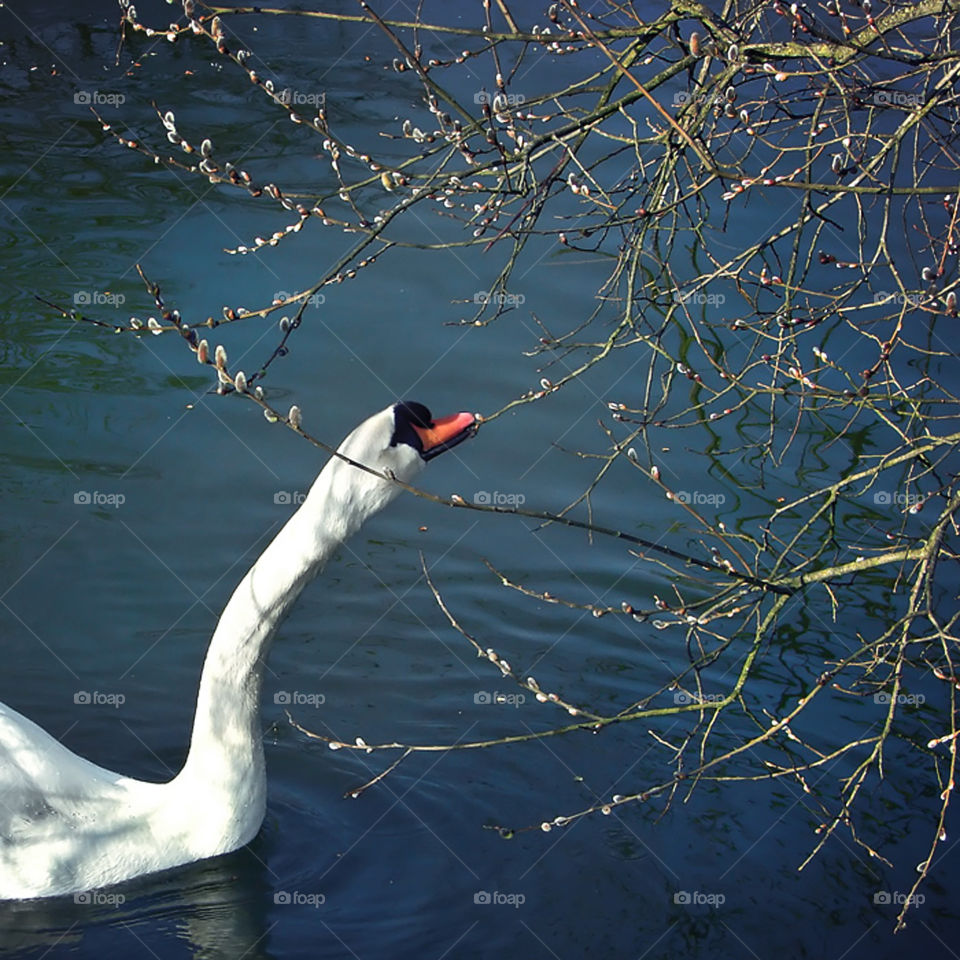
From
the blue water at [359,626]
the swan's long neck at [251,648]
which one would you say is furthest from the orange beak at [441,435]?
the blue water at [359,626]

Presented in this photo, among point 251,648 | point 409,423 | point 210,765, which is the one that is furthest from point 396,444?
point 210,765

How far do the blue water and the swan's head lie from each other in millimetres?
1760

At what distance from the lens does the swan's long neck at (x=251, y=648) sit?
14.3 ft

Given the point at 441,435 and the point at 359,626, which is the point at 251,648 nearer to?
the point at 441,435

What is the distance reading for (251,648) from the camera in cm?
465

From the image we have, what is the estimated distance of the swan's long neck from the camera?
14.3 feet

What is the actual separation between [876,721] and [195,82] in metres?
9.94

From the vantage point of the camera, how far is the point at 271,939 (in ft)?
15.8

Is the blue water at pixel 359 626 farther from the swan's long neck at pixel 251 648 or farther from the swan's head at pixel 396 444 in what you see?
the swan's head at pixel 396 444

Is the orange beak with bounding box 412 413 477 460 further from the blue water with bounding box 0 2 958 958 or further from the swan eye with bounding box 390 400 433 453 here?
the blue water with bounding box 0 2 958 958

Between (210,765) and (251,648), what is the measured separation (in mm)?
516

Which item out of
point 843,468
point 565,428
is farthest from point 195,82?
point 843,468

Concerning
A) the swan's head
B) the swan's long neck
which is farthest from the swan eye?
the swan's long neck

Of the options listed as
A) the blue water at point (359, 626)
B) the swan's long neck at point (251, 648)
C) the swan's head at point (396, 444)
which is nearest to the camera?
the swan's head at point (396, 444)
